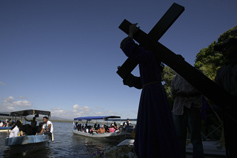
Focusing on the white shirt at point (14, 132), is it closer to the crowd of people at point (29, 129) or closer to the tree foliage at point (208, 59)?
the crowd of people at point (29, 129)

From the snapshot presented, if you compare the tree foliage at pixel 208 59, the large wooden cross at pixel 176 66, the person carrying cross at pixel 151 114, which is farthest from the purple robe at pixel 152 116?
the tree foliage at pixel 208 59

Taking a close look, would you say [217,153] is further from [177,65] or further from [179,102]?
[177,65]

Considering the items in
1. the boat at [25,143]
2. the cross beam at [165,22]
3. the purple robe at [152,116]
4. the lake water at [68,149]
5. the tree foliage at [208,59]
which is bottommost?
the lake water at [68,149]

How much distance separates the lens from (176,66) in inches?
65.7

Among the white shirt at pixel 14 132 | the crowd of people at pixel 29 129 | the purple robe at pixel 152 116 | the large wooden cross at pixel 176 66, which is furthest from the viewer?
the crowd of people at pixel 29 129

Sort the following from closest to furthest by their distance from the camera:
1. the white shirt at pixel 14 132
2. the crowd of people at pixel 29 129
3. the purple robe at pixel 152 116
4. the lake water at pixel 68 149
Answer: the purple robe at pixel 152 116 < the white shirt at pixel 14 132 < the crowd of people at pixel 29 129 < the lake water at pixel 68 149

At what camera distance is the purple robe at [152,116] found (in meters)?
1.59

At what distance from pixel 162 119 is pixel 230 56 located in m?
1.16

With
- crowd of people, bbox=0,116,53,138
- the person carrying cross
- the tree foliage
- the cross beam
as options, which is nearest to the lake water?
crowd of people, bbox=0,116,53,138

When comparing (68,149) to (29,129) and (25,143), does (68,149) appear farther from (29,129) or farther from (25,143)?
(25,143)

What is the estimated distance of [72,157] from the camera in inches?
437

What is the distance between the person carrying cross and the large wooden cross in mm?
127

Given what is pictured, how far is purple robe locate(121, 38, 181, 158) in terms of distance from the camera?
159cm

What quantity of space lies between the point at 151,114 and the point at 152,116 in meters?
0.03
